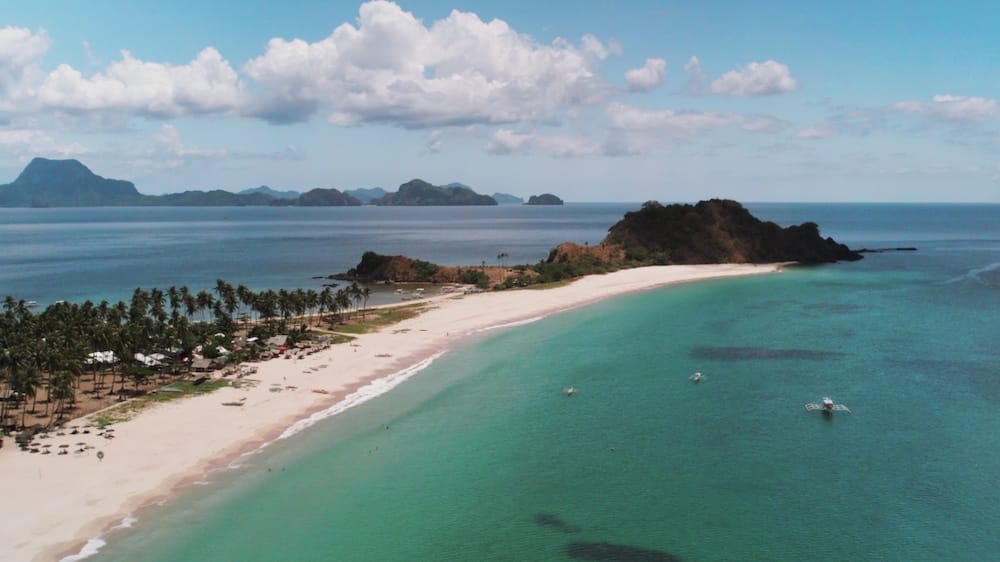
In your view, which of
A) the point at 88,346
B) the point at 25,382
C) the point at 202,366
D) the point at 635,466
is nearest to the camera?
the point at 635,466

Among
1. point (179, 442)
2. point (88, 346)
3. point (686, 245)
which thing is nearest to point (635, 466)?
point (179, 442)

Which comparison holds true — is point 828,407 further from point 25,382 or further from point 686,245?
point 686,245

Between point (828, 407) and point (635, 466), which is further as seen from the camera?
point (828, 407)

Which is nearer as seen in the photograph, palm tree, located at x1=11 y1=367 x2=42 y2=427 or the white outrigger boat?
palm tree, located at x1=11 y1=367 x2=42 y2=427

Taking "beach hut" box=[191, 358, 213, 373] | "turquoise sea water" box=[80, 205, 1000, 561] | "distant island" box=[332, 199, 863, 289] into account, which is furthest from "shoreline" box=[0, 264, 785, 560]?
"distant island" box=[332, 199, 863, 289]

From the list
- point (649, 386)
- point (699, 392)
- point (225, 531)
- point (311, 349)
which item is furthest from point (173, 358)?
point (699, 392)

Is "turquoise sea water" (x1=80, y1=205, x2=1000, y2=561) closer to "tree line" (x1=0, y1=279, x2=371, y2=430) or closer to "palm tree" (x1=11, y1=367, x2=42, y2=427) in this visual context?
"palm tree" (x1=11, y1=367, x2=42, y2=427)
